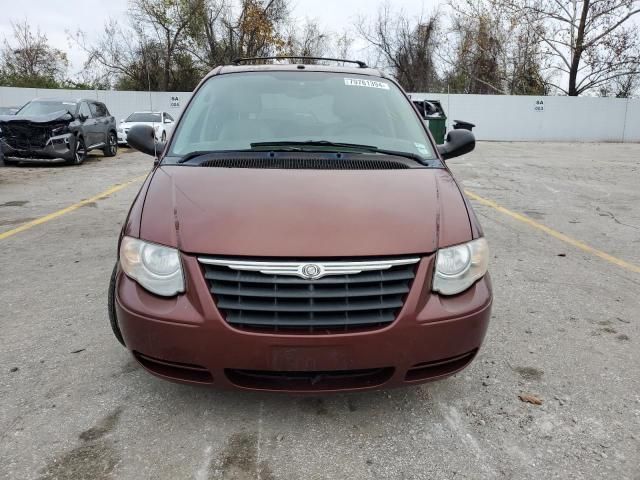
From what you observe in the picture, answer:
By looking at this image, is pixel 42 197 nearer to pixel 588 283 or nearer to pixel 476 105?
pixel 588 283

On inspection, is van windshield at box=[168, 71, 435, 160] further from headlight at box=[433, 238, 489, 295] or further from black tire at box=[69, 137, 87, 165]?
black tire at box=[69, 137, 87, 165]

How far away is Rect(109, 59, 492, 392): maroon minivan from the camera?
82.0 inches

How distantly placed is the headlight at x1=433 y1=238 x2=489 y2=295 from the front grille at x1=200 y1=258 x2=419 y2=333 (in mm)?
230

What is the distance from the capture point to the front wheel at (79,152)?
13658mm

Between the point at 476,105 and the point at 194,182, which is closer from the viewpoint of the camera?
the point at 194,182

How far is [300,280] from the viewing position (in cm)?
208

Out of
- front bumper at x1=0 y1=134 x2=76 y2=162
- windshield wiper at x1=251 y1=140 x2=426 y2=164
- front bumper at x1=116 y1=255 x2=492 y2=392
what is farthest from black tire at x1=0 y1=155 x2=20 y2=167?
front bumper at x1=116 y1=255 x2=492 y2=392

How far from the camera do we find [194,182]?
8.45ft

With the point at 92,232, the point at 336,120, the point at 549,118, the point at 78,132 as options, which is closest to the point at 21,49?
the point at 78,132

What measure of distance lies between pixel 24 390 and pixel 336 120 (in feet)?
7.72

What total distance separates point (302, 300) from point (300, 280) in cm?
8

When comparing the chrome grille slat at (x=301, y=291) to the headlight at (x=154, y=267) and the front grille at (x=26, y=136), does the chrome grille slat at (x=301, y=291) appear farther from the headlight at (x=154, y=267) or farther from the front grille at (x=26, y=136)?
the front grille at (x=26, y=136)

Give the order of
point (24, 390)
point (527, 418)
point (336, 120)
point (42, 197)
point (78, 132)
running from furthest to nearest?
point (78, 132), point (42, 197), point (336, 120), point (24, 390), point (527, 418)

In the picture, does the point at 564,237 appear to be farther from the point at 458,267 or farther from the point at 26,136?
the point at 26,136
